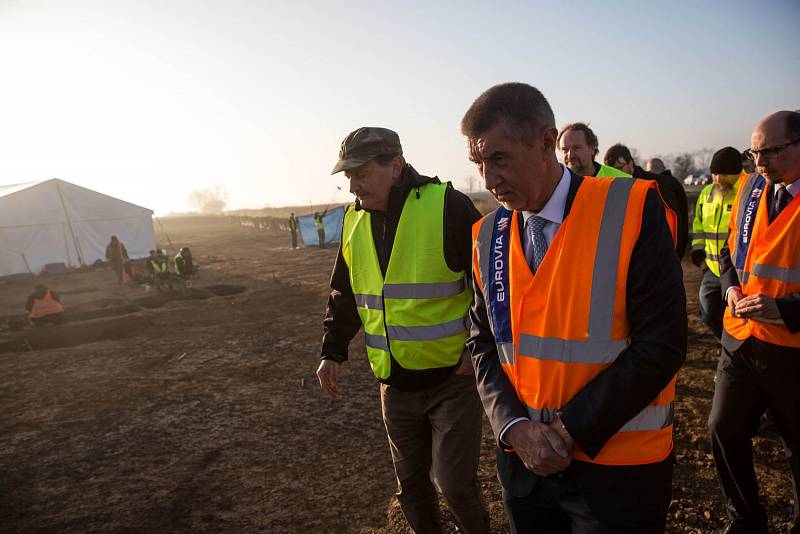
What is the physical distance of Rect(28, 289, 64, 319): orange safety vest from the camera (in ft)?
34.0

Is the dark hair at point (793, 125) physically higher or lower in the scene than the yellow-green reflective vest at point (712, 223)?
higher

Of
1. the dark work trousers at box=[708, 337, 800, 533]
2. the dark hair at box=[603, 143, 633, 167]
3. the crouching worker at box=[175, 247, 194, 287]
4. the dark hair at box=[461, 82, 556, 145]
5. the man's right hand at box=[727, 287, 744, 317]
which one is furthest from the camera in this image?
the crouching worker at box=[175, 247, 194, 287]

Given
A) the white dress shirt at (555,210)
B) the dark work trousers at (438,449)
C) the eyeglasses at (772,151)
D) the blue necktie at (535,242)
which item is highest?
the eyeglasses at (772,151)

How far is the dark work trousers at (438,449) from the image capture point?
2.54 metres

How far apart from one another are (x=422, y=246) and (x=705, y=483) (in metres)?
2.65

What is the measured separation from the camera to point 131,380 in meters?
6.45

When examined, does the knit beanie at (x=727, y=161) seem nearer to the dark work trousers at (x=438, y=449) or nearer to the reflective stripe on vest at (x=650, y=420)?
the dark work trousers at (x=438, y=449)

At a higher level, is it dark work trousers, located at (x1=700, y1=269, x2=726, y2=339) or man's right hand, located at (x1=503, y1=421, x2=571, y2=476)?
man's right hand, located at (x1=503, y1=421, x2=571, y2=476)

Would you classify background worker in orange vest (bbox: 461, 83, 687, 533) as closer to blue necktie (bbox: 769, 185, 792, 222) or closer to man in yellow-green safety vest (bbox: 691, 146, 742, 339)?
blue necktie (bbox: 769, 185, 792, 222)

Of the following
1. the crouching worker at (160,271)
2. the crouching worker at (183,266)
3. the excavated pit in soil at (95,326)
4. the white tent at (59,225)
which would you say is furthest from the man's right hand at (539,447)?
the white tent at (59,225)

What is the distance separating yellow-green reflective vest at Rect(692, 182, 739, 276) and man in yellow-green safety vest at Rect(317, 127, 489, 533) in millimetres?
3332

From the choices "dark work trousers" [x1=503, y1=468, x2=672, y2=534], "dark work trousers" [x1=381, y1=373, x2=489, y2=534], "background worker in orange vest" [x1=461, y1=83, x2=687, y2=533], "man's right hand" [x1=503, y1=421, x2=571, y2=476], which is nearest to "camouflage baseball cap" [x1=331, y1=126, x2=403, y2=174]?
"background worker in orange vest" [x1=461, y1=83, x2=687, y2=533]

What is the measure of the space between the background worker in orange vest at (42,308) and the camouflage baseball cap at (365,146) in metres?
10.7

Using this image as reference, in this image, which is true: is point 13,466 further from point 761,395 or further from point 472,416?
point 761,395
